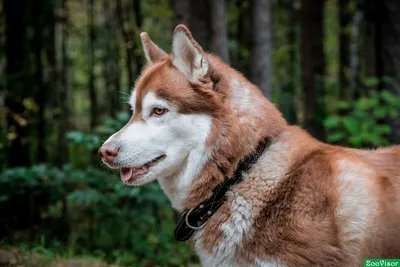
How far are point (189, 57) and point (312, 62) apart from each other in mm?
7315

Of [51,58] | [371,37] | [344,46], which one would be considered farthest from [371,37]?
[51,58]

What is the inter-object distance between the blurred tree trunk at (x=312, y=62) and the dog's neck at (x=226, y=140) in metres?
6.54

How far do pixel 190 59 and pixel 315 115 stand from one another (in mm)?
6818

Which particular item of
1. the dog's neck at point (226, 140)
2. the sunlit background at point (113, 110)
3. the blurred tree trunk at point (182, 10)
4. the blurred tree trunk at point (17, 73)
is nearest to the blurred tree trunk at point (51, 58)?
the sunlit background at point (113, 110)

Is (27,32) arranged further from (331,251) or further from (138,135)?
(331,251)

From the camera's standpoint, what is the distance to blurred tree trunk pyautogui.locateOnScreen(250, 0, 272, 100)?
6480 millimetres

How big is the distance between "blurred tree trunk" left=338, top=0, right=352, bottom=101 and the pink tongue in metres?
9.88

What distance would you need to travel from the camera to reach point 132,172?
3240 millimetres

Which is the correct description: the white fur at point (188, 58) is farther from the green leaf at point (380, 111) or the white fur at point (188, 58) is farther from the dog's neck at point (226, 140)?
the green leaf at point (380, 111)

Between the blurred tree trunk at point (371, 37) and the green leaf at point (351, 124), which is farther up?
the blurred tree trunk at point (371, 37)

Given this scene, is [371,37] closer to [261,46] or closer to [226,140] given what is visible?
[261,46]

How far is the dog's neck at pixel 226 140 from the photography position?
10.3ft

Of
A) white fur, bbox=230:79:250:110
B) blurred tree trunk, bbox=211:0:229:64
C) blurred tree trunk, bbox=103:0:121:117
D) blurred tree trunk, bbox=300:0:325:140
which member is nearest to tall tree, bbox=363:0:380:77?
blurred tree trunk, bbox=300:0:325:140

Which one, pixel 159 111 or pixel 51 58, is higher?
pixel 159 111
